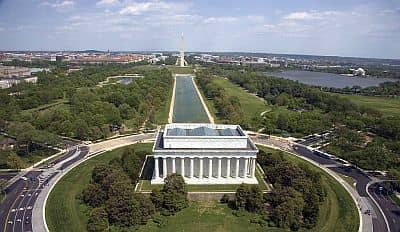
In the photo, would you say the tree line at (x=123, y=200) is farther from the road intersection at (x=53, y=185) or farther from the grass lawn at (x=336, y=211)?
the grass lawn at (x=336, y=211)

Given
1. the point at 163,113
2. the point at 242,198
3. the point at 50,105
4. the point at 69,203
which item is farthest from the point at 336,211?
the point at 50,105

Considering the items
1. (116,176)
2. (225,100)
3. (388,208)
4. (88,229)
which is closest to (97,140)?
(116,176)

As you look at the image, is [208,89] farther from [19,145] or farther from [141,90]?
[19,145]

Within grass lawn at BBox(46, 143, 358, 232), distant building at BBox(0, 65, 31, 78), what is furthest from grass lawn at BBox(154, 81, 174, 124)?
distant building at BBox(0, 65, 31, 78)

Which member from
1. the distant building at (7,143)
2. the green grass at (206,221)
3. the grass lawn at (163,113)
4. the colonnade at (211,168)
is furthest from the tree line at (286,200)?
the distant building at (7,143)

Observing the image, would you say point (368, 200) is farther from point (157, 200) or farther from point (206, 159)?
point (157, 200)

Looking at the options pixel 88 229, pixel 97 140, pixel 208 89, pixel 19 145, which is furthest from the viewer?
pixel 208 89
